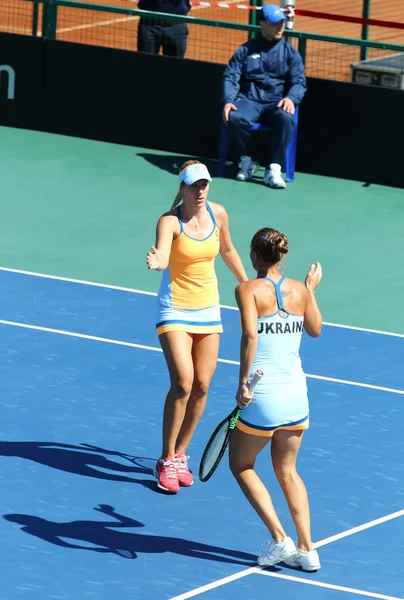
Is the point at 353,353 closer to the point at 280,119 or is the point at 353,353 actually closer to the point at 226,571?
the point at 226,571

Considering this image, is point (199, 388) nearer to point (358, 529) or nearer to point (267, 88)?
point (358, 529)

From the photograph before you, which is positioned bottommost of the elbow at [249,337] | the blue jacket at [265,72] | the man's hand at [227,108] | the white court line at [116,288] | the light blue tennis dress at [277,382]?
the white court line at [116,288]

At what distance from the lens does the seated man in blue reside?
1636 centimetres

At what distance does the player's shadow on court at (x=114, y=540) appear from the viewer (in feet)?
26.2

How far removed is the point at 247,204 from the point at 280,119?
1122 millimetres

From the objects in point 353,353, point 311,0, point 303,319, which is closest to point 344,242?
point 353,353

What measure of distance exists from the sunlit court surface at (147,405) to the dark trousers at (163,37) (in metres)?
2.03

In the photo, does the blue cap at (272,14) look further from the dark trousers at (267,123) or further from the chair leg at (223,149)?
the chair leg at (223,149)

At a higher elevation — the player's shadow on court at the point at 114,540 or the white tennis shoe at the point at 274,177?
the white tennis shoe at the point at 274,177

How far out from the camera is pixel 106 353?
1132 centimetres

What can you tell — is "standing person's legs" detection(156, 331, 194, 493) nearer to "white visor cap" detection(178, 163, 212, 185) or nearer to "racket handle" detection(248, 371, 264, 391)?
"white visor cap" detection(178, 163, 212, 185)

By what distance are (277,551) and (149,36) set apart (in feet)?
37.7

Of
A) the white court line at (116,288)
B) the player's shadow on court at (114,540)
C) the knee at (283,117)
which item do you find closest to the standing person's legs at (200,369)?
the player's shadow on court at (114,540)

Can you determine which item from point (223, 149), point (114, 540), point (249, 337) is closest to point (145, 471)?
point (114, 540)
